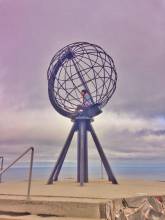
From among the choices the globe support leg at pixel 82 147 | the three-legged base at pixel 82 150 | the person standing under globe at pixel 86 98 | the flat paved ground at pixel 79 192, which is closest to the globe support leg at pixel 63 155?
the three-legged base at pixel 82 150

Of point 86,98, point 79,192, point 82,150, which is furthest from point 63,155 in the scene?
point 79,192

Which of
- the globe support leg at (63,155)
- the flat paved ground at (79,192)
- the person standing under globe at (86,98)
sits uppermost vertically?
the person standing under globe at (86,98)

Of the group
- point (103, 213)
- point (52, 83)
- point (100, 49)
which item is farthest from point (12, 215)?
point (100, 49)

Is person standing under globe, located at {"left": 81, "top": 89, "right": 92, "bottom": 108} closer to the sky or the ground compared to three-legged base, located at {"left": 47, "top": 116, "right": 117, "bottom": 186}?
closer to the sky

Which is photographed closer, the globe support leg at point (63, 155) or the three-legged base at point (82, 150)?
the three-legged base at point (82, 150)

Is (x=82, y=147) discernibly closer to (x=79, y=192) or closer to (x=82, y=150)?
(x=82, y=150)

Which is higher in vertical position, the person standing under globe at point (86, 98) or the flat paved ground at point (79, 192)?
the person standing under globe at point (86, 98)

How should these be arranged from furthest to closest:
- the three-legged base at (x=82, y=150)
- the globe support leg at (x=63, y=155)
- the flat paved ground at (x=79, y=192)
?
the globe support leg at (x=63, y=155) < the three-legged base at (x=82, y=150) < the flat paved ground at (x=79, y=192)

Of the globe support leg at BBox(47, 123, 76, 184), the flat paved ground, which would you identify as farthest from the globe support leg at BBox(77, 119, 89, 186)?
the flat paved ground

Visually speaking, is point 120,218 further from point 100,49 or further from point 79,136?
point 100,49

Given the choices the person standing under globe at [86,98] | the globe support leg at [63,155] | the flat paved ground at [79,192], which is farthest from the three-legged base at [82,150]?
the flat paved ground at [79,192]

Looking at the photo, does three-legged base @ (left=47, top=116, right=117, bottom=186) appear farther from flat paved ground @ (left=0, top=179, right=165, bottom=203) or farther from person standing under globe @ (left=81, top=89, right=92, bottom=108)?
flat paved ground @ (left=0, top=179, right=165, bottom=203)

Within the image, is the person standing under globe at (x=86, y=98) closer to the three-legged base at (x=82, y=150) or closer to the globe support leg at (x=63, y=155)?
the three-legged base at (x=82, y=150)

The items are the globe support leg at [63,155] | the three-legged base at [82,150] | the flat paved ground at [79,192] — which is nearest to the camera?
the flat paved ground at [79,192]
